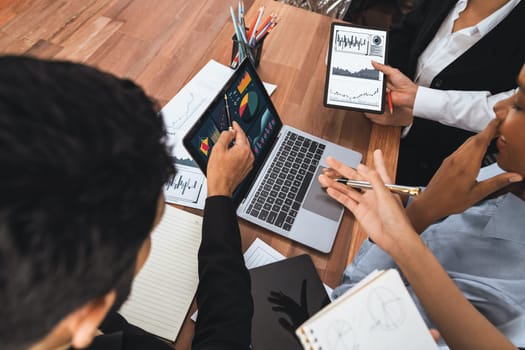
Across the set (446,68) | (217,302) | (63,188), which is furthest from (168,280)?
(446,68)

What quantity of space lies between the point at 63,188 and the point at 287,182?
68 centimetres

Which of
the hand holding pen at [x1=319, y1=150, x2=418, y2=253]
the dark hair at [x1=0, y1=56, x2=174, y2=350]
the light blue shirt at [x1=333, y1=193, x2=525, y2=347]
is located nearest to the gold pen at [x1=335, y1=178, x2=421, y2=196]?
the hand holding pen at [x1=319, y1=150, x2=418, y2=253]

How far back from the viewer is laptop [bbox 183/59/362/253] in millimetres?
824

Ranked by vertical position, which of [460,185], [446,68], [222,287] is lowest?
[222,287]

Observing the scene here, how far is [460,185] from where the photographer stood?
81 centimetres

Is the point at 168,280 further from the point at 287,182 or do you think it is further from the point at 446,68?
the point at 446,68

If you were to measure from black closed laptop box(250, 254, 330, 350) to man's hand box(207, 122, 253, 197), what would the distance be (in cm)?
20

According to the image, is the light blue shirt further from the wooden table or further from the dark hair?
the dark hair

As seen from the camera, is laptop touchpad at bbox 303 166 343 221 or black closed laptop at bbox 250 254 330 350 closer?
black closed laptop at bbox 250 254 330 350

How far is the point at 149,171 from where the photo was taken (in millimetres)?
371

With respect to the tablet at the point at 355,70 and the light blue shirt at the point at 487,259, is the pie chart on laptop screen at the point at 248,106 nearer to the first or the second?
the tablet at the point at 355,70

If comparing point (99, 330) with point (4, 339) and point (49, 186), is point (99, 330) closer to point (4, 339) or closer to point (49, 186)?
point (4, 339)

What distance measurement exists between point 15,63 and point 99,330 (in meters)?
0.48

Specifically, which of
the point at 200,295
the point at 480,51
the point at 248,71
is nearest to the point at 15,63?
the point at 200,295
